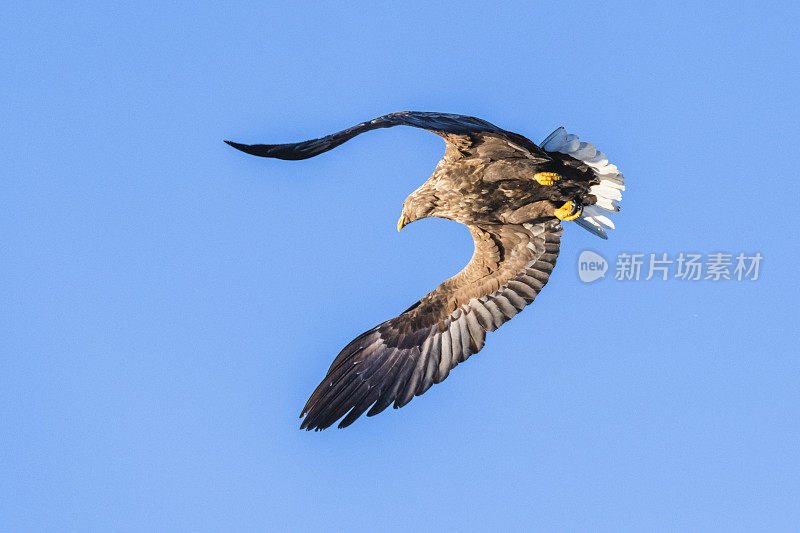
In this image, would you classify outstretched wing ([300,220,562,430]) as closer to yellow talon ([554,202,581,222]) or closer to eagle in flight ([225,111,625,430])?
eagle in flight ([225,111,625,430])

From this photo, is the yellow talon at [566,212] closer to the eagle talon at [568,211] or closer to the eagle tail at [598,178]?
the eagle talon at [568,211]

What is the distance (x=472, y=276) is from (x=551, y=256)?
847 millimetres

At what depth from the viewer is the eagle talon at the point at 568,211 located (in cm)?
977

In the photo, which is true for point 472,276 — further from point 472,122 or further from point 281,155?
point 281,155

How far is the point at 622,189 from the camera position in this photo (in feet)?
33.5

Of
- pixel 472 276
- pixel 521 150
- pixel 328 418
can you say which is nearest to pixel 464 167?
pixel 521 150

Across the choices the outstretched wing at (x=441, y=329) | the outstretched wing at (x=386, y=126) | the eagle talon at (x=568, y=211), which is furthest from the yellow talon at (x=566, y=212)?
the outstretched wing at (x=386, y=126)

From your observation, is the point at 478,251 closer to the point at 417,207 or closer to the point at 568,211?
the point at 417,207

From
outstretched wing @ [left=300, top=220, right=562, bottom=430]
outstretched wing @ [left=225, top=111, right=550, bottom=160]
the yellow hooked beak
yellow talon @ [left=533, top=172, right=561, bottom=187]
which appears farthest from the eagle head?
outstretched wing @ [left=225, top=111, right=550, bottom=160]

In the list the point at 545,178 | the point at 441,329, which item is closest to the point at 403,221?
the point at 441,329

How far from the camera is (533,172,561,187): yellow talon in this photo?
935cm

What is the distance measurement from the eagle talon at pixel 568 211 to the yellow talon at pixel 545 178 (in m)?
0.42

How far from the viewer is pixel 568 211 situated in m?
9.79

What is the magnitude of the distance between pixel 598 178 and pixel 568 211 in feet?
2.09
